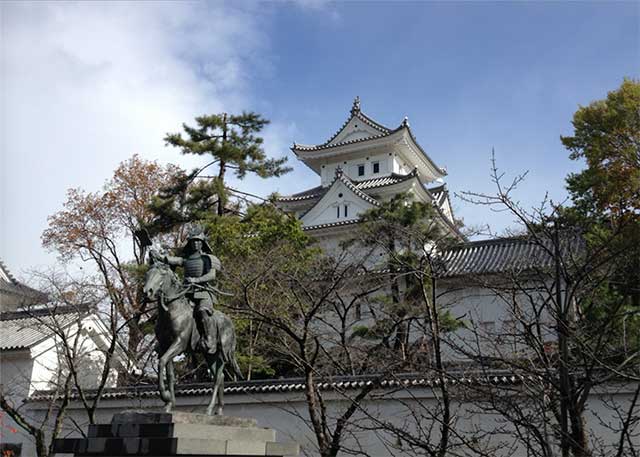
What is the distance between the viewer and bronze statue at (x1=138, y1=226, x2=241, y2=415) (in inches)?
296

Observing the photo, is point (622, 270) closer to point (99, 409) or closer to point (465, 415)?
point (465, 415)

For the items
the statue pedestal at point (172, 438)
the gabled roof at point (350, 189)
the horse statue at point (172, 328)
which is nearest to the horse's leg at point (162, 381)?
the horse statue at point (172, 328)

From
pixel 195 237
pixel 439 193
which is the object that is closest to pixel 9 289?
pixel 439 193

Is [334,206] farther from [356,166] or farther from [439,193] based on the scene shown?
[439,193]

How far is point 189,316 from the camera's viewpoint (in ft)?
25.8

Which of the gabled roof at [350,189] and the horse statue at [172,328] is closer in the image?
the horse statue at [172,328]

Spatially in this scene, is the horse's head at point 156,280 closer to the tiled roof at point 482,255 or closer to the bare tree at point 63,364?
the bare tree at point 63,364

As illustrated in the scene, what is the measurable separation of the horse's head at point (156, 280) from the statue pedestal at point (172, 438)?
1.48 metres

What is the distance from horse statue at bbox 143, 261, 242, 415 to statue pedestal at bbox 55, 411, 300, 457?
425mm

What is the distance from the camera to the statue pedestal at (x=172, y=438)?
6.38 m

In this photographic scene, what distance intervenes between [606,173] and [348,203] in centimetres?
1427

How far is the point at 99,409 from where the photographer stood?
55.4 feet

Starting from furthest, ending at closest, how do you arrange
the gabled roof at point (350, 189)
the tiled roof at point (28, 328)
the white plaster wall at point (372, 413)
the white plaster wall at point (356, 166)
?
the white plaster wall at point (356, 166) < the gabled roof at point (350, 189) < the tiled roof at point (28, 328) < the white plaster wall at point (372, 413)

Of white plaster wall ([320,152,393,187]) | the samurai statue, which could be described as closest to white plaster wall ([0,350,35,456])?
the samurai statue
